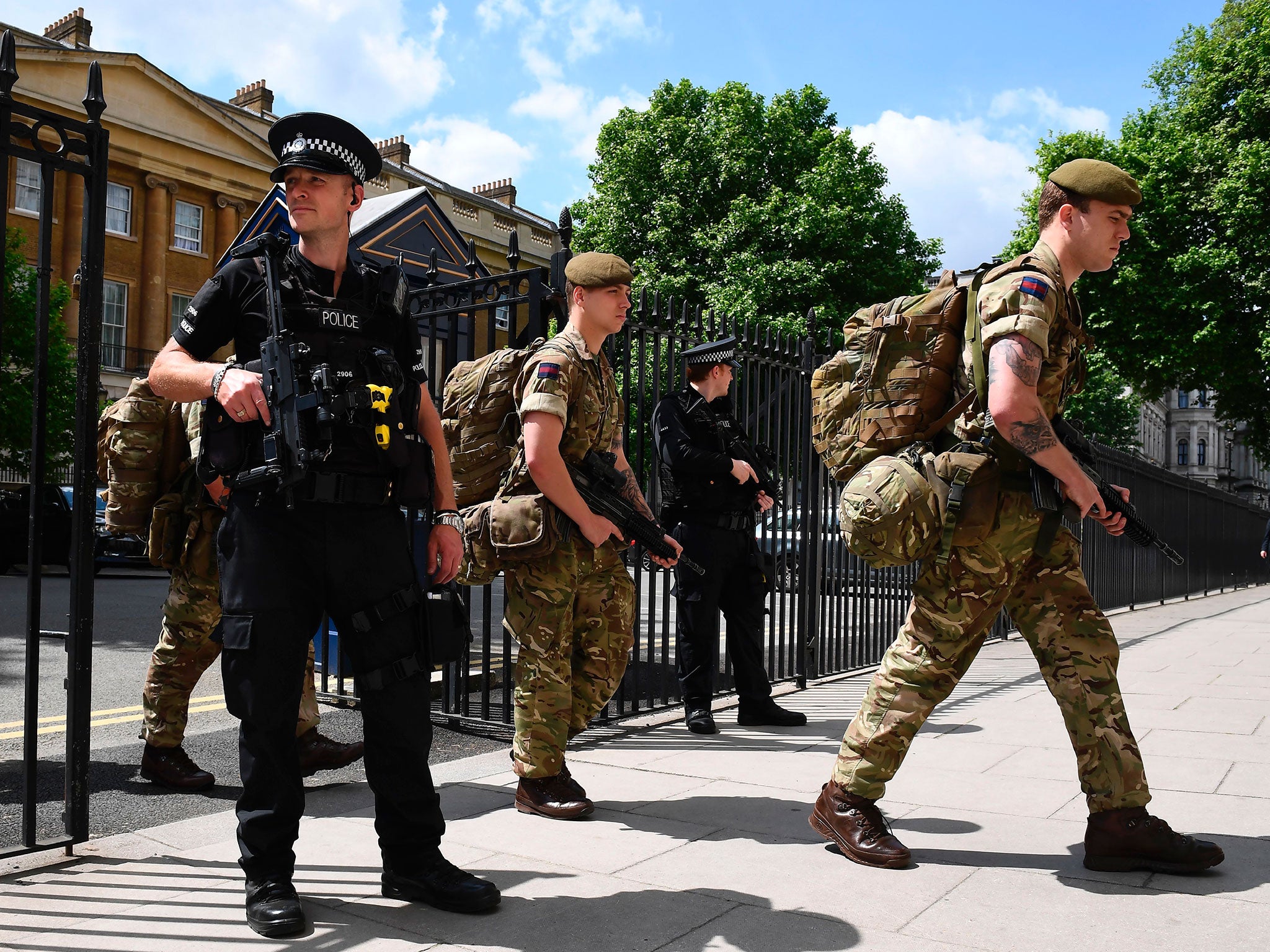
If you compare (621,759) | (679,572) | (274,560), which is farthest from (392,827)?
(679,572)

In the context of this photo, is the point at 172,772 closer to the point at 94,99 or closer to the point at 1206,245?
the point at 94,99

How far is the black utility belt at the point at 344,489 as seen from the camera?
9.10ft

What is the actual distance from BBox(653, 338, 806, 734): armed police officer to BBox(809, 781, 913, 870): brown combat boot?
214 centimetres

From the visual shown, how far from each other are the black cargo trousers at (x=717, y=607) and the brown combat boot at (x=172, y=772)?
2350 mm

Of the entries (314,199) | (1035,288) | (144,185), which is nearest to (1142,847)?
(1035,288)

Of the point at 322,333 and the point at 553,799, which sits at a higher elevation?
the point at 322,333

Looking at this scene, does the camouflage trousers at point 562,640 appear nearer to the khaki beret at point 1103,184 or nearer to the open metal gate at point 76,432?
the open metal gate at point 76,432

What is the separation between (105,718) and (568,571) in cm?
355

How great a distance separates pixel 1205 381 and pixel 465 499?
25.8 m

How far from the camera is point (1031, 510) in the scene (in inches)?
131

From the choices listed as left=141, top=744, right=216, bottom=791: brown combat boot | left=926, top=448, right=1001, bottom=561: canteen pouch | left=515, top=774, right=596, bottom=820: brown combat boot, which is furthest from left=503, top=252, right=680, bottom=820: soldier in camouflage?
left=141, top=744, right=216, bottom=791: brown combat boot

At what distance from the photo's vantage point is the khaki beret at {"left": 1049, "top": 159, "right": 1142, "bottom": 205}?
130 inches

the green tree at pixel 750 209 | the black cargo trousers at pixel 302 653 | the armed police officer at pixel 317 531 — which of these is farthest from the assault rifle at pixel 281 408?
the green tree at pixel 750 209

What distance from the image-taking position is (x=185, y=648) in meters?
4.43
